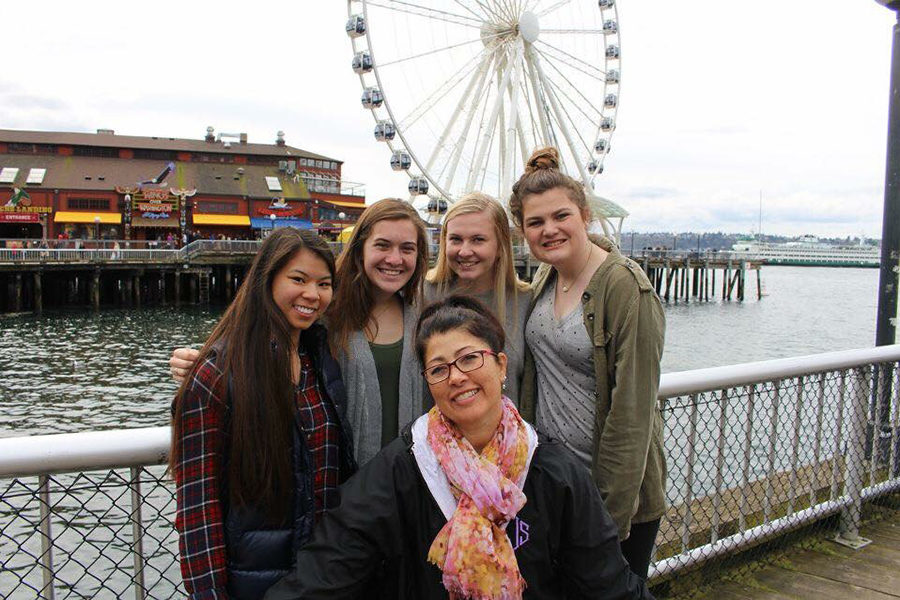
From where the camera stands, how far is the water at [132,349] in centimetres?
1449

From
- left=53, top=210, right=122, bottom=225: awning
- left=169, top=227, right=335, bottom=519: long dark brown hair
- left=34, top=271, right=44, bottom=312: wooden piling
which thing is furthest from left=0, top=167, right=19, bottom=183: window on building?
left=169, top=227, right=335, bottom=519: long dark brown hair

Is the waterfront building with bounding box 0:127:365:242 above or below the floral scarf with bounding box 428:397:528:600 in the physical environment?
above

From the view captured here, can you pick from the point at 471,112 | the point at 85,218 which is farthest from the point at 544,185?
the point at 85,218

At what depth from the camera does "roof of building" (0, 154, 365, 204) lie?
49438 millimetres

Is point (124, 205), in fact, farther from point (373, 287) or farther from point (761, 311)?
point (373, 287)

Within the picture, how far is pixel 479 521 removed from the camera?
188 centimetres

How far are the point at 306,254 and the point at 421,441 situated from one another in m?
0.68

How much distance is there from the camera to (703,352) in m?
26.2

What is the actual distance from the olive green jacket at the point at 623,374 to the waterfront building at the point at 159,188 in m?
44.5

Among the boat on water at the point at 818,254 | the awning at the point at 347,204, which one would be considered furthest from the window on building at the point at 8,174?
the boat on water at the point at 818,254

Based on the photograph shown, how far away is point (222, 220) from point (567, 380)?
5028 cm

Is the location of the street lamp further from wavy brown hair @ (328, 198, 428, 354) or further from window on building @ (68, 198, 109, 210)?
window on building @ (68, 198, 109, 210)

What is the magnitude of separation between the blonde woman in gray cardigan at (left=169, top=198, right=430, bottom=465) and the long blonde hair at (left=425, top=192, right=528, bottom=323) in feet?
0.41

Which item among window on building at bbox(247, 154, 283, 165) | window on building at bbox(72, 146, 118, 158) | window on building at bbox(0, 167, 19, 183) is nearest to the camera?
window on building at bbox(0, 167, 19, 183)
